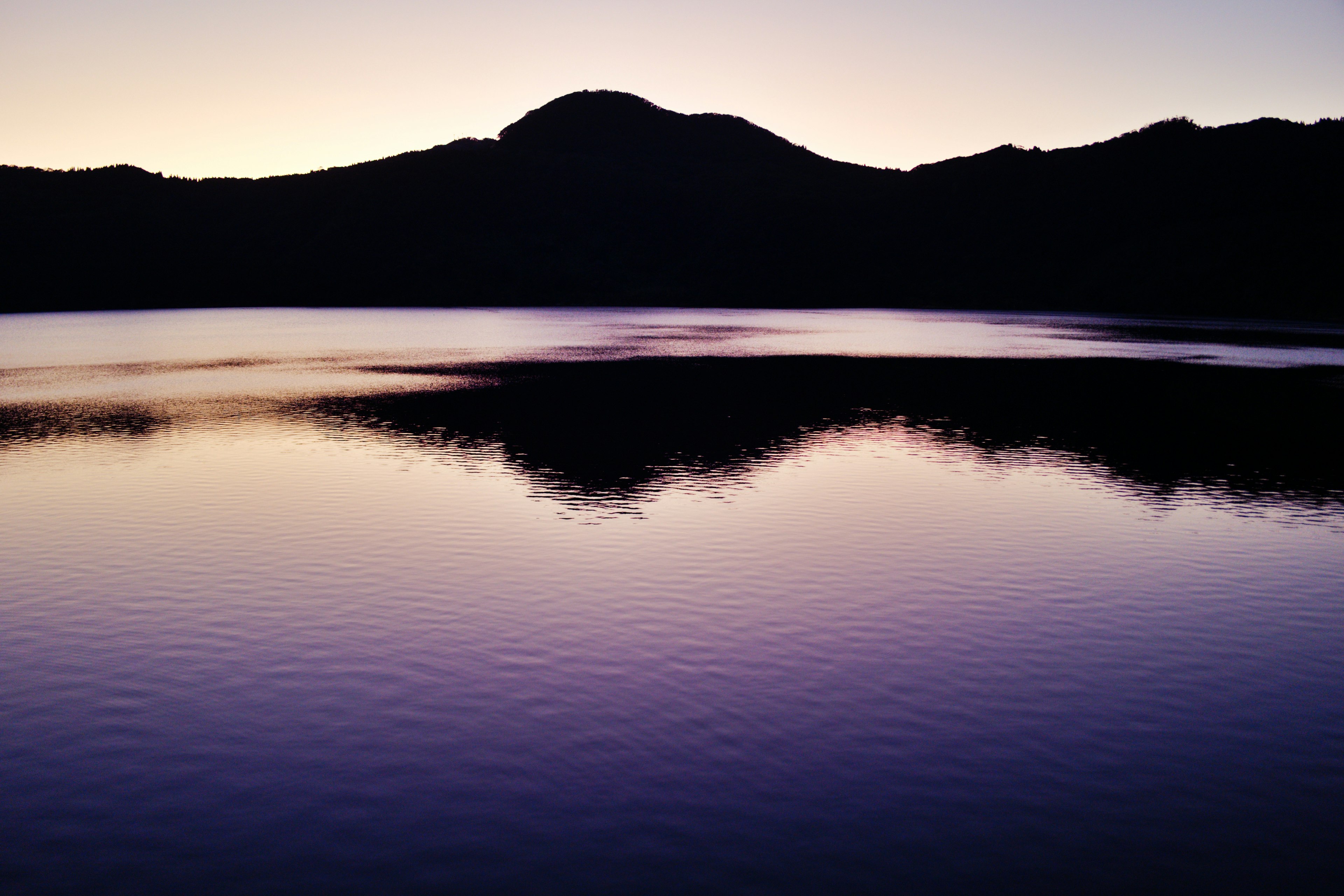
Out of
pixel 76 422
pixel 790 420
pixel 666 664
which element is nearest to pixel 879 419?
pixel 790 420

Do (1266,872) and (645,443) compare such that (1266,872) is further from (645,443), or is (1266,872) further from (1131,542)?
(645,443)

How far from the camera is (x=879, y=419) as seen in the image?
2218 inches

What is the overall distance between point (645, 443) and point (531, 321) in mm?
146790

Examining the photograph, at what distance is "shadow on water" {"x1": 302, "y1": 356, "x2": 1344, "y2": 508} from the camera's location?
4016 centimetres

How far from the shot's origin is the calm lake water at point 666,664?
12461mm

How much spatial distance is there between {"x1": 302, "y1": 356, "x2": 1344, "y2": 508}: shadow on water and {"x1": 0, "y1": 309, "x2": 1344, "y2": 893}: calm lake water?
0.68 m

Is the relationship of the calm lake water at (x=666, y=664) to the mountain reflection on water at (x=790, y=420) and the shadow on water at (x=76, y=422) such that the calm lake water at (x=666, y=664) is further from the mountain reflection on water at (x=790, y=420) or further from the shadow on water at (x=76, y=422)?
the shadow on water at (x=76, y=422)

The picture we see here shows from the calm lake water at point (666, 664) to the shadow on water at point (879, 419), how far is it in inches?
26.7

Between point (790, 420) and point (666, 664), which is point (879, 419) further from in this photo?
point (666, 664)

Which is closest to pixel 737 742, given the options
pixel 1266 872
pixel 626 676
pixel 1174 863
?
pixel 626 676

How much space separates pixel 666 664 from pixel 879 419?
40.1 meters

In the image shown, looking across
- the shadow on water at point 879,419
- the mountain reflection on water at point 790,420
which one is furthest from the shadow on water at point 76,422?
the shadow on water at point 879,419

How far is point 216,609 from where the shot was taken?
71.7 ft

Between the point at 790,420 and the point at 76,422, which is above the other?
the point at 76,422
